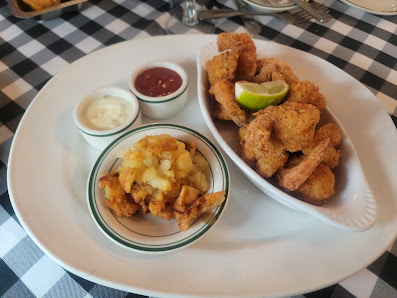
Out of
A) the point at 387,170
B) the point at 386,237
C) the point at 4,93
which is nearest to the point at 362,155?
the point at 387,170

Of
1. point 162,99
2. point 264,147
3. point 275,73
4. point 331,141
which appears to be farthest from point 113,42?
point 331,141

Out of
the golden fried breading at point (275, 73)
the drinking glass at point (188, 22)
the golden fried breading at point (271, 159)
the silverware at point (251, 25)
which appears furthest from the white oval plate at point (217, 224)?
the drinking glass at point (188, 22)

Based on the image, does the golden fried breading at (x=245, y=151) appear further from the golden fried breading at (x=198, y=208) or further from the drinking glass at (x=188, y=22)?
the drinking glass at (x=188, y=22)

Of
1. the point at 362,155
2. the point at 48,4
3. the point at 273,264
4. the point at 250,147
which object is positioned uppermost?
the point at 48,4

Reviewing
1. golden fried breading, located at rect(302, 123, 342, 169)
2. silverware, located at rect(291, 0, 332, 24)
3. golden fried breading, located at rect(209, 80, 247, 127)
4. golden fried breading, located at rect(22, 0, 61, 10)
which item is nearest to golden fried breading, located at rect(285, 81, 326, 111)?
golden fried breading, located at rect(302, 123, 342, 169)

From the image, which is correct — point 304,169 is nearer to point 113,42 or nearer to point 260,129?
point 260,129

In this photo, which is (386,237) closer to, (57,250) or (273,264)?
(273,264)

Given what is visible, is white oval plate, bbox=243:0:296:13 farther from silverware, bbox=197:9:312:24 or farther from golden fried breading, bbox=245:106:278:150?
golden fried breading, bbox=245:106:278:150
